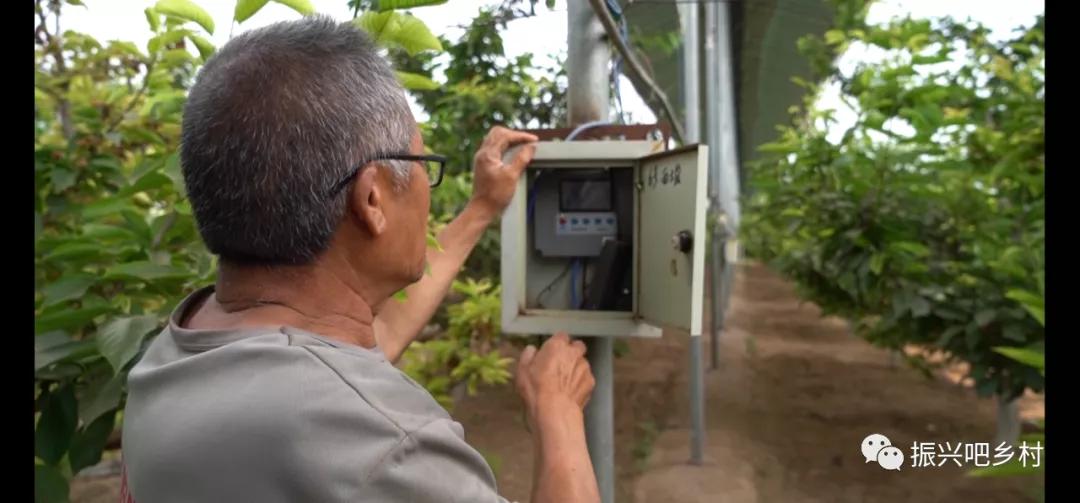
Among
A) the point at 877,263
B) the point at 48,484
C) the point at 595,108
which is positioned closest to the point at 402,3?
the point at 595,108

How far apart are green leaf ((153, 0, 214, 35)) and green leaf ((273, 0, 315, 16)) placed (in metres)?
0.16

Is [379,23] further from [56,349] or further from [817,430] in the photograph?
[817,430]

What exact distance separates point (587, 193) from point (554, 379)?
1.06 meters

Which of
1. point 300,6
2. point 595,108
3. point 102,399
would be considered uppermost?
point 300,6

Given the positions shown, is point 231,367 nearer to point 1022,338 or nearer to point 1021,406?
point 1022,338

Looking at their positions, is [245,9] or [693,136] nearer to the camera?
[245,9]

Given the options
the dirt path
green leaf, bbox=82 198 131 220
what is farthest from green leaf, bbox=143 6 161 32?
the dirt path

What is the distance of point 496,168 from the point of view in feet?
6.46

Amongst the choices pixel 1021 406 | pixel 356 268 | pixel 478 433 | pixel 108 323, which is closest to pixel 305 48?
pixel 356 268

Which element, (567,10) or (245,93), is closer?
(245,93)

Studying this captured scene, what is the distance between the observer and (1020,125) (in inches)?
118

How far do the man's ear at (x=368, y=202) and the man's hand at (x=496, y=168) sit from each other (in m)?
0.91

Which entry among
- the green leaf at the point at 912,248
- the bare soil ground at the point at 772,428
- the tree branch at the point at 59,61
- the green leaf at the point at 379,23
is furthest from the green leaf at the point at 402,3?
the green leaf at the point at 912,248

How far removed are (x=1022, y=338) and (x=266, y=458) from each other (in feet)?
12.0
